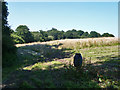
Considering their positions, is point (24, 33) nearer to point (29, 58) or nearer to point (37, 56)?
point (37, 56)

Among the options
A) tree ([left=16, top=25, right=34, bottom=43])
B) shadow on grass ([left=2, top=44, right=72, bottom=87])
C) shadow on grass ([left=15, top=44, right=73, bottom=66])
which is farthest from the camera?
tree ([left=16, top=25, right=34, bottom=43])

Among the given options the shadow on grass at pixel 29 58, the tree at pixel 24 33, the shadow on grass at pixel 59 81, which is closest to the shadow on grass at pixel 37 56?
the shadow on grass at pixel 29 58

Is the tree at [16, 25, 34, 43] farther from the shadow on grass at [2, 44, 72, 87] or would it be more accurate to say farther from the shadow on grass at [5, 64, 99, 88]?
the shadow on grass at [5, 64, 99, 88]

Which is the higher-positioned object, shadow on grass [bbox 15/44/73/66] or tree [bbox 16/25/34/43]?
tree [bbox 16/25/34/43]

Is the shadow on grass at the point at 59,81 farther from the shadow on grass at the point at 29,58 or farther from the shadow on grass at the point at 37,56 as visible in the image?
the shadow on grass at the point at 37,56

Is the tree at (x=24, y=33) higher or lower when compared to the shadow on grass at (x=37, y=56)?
higher

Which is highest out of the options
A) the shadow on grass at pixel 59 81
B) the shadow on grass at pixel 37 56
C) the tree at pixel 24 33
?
the tree at pixel 24 33

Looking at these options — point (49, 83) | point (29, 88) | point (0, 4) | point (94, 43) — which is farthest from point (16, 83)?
point (94, 43)

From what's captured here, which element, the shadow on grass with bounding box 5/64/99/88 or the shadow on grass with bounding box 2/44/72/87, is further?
the shadow on grass with bounding box 2/44/72/87

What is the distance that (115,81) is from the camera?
13.5ft

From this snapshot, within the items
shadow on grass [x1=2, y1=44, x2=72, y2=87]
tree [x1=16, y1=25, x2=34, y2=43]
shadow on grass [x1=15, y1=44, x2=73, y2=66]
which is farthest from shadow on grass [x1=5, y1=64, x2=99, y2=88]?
tree [x1=16, y1=25, x2=34, y2=43]

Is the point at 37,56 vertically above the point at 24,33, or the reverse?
the point at 24,33

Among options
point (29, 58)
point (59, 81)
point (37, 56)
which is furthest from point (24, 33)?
point (59, 81)

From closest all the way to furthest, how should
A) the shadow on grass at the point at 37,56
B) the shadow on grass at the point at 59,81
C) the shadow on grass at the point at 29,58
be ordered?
the shadow on grass at the point at 59,81
the shadow on grass at the point at 29,58
the shadow on grass at the point at 37,56
